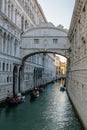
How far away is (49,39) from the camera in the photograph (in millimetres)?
23609

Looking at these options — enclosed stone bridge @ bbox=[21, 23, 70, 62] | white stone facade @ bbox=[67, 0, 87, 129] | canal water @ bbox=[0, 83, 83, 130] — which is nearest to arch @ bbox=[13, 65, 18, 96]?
enclosed stone bridge @ bbox=[21, 23, 70, 62]

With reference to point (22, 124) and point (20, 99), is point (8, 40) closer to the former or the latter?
point (20, 99)

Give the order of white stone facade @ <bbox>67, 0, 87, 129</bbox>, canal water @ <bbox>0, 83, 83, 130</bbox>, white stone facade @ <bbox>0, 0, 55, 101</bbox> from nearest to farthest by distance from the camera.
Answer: white stone facade @ <bbox>67, 0, 87, 129</bbox>
canal water @ <bbox>0, 83, 83, 130</bbox>
white stone facade @ <bbox>0, 0, 55, 101</bbox>

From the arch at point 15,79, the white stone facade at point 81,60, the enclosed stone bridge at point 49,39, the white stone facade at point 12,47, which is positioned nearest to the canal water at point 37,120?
the white stone facade at point 81,60

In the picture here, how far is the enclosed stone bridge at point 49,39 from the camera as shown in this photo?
2352cm

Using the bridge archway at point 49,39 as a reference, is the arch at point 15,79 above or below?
below

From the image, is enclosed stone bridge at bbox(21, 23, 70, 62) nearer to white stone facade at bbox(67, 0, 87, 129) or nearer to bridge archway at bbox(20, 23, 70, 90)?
bridge archway at bbox(20, 23, 70, 90)

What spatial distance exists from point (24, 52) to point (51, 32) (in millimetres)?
3277

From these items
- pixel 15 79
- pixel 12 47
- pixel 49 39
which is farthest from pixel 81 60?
pixel 15 79

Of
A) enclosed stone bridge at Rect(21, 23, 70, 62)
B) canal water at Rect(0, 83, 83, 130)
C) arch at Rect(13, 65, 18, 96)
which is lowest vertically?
canal water at Rect(0, 83, 83, 130)

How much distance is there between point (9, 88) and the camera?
2017cm

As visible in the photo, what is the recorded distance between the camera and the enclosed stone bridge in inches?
926

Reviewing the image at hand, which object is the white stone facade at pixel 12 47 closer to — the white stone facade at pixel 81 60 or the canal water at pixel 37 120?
the canal water at pixel 37 120

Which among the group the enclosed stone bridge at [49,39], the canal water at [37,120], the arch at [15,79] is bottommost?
the canal water at [37,120]
